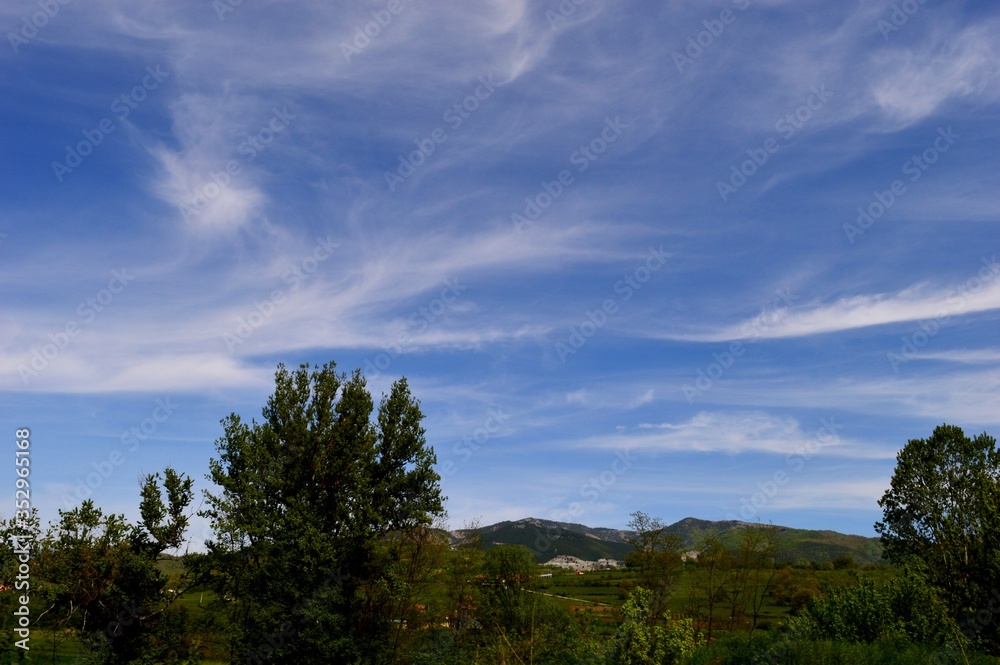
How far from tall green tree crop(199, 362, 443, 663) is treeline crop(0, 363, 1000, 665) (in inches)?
3.5

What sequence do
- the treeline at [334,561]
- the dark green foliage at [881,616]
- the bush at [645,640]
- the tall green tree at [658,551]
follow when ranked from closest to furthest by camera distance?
1. the bush at [645,640]
2. the dark green foliage at [881,616]
3. the treeline at [334,561]
4. the tall green tree at [658,551]

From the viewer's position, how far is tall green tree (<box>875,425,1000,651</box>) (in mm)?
18750

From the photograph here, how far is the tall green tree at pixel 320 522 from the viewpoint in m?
34.9

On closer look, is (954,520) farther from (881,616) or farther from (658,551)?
(658,551)

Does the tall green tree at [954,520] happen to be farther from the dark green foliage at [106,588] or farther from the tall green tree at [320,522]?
the dark green foliage at [106,588]

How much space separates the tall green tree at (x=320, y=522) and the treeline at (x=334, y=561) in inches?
3.5

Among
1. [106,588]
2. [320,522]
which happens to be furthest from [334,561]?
[106,588]

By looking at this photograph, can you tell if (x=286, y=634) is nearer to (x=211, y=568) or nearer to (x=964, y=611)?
(x=211, y=568)

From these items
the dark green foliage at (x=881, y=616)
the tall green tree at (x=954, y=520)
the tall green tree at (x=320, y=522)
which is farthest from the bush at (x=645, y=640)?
the tall green tree at (x=320, y=522)

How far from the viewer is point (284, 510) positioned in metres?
37.6

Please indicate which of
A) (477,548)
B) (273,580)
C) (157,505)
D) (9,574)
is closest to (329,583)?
(273,580)

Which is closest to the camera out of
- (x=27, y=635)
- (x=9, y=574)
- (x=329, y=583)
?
(x=27, y=635)

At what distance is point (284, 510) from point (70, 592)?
10.6 meters

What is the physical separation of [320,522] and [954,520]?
98.2ft
